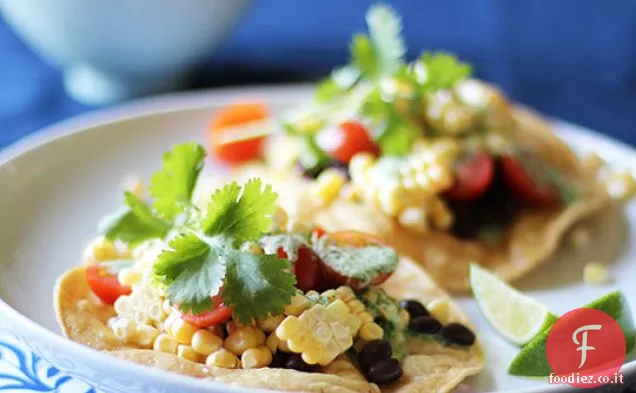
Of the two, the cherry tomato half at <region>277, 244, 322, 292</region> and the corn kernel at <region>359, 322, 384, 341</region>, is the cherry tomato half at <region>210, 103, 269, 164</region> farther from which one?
the corn kernel at <region>359, 322, 384, 341</region>

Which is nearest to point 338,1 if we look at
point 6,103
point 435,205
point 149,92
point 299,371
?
point 149,92

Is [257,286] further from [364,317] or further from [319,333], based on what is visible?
[364,317]

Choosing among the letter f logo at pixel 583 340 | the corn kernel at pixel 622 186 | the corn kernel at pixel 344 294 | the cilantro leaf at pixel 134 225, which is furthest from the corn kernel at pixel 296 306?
the corn kernel at pixel 622 186

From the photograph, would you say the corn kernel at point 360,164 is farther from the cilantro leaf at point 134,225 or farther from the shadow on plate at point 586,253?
the cilantro leaf at point 134,225

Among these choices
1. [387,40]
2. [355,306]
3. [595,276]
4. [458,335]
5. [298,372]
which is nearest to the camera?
[298,372]

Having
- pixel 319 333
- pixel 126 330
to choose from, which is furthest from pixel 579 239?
pixel 126 330
